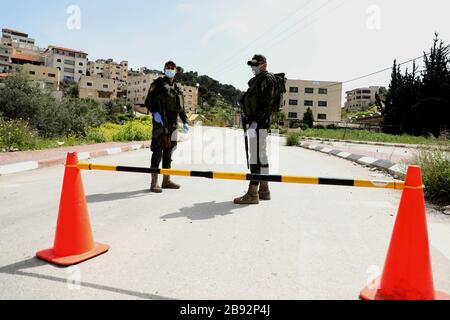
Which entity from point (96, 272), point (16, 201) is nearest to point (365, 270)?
point (96, 272)

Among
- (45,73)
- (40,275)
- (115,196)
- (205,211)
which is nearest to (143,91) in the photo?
(45,73)

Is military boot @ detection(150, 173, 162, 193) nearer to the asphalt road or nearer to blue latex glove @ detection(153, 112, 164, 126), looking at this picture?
the asphalt road

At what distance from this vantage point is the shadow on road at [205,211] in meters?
4.44

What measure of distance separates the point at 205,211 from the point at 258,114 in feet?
5.62

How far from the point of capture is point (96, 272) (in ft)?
9.02

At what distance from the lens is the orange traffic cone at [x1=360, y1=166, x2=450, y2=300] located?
2.36 m

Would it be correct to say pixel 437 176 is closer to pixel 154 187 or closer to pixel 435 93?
pixel 154 187

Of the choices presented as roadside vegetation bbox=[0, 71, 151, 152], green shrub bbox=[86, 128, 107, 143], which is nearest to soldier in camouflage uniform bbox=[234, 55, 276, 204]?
roadside vegetation bbox=[0, 71, 151, 152]

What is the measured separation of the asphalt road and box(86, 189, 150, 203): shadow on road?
15mm

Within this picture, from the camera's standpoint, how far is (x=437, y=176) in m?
5.99

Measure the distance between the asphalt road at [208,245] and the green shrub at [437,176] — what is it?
2.18 ft
